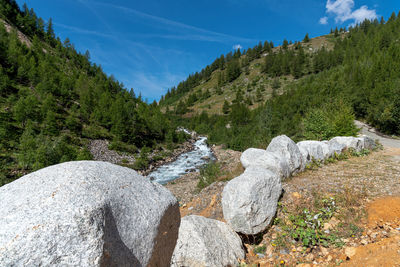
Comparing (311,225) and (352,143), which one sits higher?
(352,143)

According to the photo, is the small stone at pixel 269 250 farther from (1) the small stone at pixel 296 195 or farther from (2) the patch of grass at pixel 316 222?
(1) the small stone at pixel 296 195

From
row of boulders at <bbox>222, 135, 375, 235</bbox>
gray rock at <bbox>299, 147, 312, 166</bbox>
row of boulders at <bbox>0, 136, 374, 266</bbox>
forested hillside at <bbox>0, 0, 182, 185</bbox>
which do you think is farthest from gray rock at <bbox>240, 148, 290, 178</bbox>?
forested hillside at <bbox>0, 0, 182, 185</bbox>

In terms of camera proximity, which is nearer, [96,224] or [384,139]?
[96,224]

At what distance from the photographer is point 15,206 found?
2035 millimetres

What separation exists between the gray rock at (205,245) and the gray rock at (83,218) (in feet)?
3.41

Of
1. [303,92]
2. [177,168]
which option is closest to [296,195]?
[177,168]

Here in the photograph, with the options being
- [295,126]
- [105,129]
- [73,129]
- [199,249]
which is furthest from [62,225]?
[105,129]

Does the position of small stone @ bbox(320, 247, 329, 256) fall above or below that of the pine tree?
below

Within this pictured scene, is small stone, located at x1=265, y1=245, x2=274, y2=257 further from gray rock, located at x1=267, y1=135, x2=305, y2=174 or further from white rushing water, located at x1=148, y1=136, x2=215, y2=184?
white rushing water, located at x1=148, y1=136, x2=215, y2=184

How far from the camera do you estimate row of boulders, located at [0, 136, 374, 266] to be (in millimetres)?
1818

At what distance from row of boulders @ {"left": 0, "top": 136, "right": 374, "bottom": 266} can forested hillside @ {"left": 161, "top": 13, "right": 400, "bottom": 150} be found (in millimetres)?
16560

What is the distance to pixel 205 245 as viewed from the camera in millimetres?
4258

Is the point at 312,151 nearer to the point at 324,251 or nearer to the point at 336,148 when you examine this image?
the point at 336,148

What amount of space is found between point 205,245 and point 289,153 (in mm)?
6346
